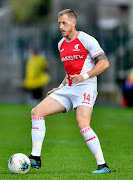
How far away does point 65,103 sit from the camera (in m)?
7.98

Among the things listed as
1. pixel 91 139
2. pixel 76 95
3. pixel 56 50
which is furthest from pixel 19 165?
pixel 56 50

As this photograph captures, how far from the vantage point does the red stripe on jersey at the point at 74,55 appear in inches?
308

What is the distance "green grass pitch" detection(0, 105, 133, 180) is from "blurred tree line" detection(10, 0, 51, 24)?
48503 mm

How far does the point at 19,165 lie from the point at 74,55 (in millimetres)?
1570

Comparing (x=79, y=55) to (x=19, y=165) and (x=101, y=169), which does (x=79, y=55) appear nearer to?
(x=101, y=169)

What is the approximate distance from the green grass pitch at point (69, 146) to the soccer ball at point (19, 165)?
8 centimetres

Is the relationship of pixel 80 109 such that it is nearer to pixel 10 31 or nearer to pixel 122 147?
pixel 122 147

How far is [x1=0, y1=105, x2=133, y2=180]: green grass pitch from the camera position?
762cm

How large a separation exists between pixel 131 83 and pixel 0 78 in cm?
981

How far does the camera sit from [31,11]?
67.9 m

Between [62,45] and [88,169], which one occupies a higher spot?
[62,45]

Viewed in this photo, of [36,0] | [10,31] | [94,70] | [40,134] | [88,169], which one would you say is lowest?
[88,169]

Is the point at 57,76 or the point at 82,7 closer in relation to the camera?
the point at 57,76

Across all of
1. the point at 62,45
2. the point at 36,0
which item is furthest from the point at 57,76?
the point at 36,0
